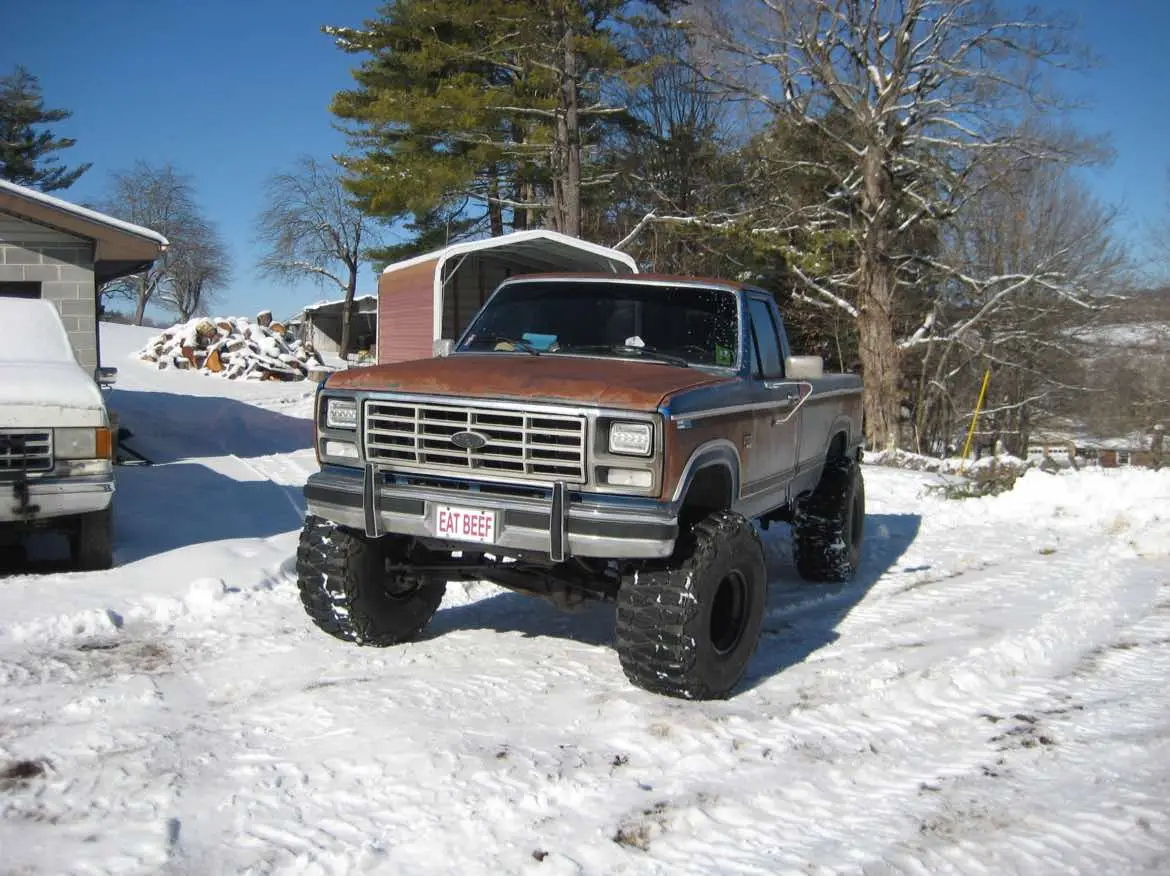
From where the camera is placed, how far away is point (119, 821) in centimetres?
328

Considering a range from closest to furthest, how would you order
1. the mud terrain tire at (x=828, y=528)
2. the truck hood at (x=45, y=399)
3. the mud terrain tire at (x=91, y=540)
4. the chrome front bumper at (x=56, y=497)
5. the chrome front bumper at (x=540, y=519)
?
the chrome front bumper at (x=540, y=519)
the chrome front bumper at (x=56, y=497)
the truck hood at (x=45, y=399)
the mud terrain tire at (x=91, y=540)
the mud terrain tire at (x=828, y=528)

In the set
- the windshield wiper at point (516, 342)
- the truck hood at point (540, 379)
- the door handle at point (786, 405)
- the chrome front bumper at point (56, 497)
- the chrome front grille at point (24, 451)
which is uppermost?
the windshield wiper at point (516, 342)

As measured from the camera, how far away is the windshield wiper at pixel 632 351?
5301 mm

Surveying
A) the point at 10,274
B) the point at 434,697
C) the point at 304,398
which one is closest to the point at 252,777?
the point at 434,697

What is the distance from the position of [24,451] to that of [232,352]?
23384 millimetres

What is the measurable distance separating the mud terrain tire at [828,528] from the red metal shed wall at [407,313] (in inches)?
352

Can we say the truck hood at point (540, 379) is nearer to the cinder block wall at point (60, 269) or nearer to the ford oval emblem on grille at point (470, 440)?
the ford oval emblem on grille at point (470, 440)

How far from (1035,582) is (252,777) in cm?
601

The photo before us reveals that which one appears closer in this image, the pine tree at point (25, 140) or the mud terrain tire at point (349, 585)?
the mud terrain tire at point (349, 585)

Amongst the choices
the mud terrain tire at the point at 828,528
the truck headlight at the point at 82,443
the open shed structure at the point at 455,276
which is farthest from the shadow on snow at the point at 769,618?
the open shed structure at the point at 455,276

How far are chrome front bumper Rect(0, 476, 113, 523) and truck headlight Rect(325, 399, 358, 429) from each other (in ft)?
8.07

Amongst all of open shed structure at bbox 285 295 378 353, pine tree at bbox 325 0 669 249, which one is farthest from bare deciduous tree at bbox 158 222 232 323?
pine tree at bbox 325 0 669 249

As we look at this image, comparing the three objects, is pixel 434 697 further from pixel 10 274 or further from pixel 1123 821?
pixel 10 274

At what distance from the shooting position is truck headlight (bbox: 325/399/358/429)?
4.87 m
